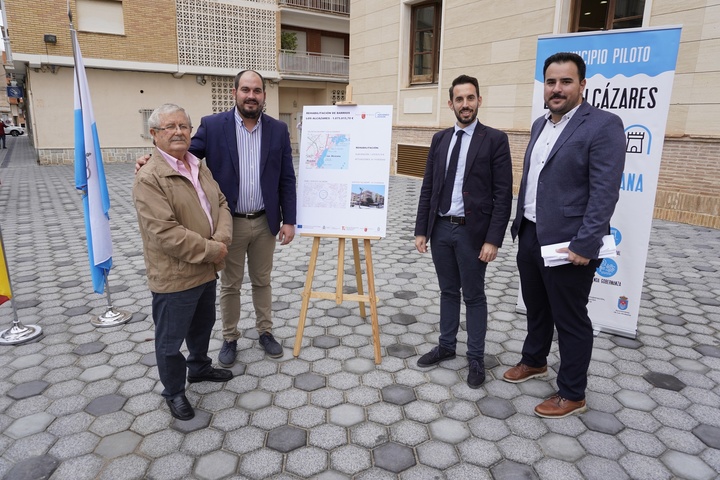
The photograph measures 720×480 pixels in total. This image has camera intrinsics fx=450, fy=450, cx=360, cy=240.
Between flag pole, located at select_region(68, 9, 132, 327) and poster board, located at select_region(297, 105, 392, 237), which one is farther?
flag pole, located at select_region(68, 9, 132, 327)

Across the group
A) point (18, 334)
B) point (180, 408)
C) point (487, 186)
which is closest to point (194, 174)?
point (180, 408)

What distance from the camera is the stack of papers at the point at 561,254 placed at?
101 inches

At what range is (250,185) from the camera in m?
3.27

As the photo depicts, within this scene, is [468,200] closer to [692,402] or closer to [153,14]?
[692,402]

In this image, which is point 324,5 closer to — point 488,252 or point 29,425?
point 488,252

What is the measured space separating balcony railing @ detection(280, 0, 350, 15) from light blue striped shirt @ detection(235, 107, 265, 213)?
72.7 ft

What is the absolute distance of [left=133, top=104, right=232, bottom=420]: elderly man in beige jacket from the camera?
8.02 ft

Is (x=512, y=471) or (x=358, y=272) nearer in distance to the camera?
(x=512, y=471)

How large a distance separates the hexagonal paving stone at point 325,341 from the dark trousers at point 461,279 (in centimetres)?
96

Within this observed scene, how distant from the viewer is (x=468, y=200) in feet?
9.85

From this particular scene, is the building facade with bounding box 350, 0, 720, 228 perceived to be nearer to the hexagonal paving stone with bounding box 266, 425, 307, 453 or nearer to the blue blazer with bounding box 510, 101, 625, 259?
the blue blazer with bounding box 510, 101, 625, 259

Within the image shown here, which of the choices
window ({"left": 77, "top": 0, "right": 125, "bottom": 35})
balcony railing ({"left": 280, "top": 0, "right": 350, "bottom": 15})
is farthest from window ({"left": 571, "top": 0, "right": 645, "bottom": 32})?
window ({"left": 77, "top": 0, "right": 125, "bottom": 35})

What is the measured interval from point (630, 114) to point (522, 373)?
2.25 meters

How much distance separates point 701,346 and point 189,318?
13.2 ft
